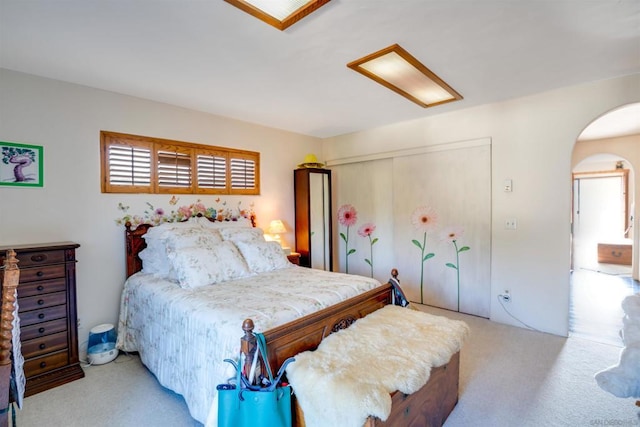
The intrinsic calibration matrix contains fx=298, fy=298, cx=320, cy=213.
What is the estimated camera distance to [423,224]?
3922 mm

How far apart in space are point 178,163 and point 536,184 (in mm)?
3824

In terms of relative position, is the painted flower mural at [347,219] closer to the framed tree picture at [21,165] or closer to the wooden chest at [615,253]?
the framed tree picture at [21,165]

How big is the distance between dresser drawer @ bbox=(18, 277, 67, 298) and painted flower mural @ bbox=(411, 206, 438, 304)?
12.1 ft

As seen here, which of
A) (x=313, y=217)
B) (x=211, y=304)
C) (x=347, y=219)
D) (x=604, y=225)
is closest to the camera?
(x=211, y=304)

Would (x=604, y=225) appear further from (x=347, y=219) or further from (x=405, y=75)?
(x=405, y=75)

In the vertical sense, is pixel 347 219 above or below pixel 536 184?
below

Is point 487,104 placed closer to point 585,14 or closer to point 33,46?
point 585,14

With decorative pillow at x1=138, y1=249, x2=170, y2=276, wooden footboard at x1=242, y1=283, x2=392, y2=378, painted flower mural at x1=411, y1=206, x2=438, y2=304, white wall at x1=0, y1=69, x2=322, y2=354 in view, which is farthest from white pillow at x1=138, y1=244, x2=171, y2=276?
painted flower mural at x1=411, y1=206, x2=438, y2=304

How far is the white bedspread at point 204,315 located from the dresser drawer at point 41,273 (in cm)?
55

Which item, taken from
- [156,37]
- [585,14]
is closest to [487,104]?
[585,14]

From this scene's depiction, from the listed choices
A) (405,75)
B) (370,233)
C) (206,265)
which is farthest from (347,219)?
(206,265)

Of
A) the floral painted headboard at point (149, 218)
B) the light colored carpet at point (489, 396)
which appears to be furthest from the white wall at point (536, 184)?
the floral painted headboard at point (149, 218)

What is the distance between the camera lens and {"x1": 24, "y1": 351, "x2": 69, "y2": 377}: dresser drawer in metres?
2.19

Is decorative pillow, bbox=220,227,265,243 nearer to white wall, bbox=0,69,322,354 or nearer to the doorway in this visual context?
white wall, bbox=0,69,322,354
